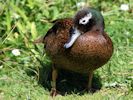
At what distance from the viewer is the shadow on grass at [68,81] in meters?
5.79

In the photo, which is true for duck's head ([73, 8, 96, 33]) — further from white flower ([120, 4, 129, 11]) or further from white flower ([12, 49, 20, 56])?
white flower ([120, 4, 129, 11])

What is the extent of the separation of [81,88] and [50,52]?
1.89 ft

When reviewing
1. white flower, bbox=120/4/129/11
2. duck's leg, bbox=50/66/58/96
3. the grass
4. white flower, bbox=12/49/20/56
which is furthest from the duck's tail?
white flower, bbox=120/4/129/11

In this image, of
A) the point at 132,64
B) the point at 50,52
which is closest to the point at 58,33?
the point at 50,52

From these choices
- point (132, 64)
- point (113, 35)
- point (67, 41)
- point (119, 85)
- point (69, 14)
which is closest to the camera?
point (67, 41)

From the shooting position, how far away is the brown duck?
17.1 ft

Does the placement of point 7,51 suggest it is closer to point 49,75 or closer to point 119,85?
point 49,75

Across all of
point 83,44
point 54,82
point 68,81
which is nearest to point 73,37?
point 83,44

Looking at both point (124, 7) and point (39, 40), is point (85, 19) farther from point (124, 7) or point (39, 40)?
point (124, 7)

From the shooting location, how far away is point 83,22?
16.9ft

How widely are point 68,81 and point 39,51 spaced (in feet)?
1.91

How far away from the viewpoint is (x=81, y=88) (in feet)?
19.2

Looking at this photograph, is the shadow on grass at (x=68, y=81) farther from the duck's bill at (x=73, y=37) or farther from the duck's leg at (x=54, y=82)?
the duck's bill at (x=73, y=37)

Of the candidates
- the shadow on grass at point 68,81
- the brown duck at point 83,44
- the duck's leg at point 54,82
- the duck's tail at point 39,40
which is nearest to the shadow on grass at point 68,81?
the shadow on grass at point 68,81
